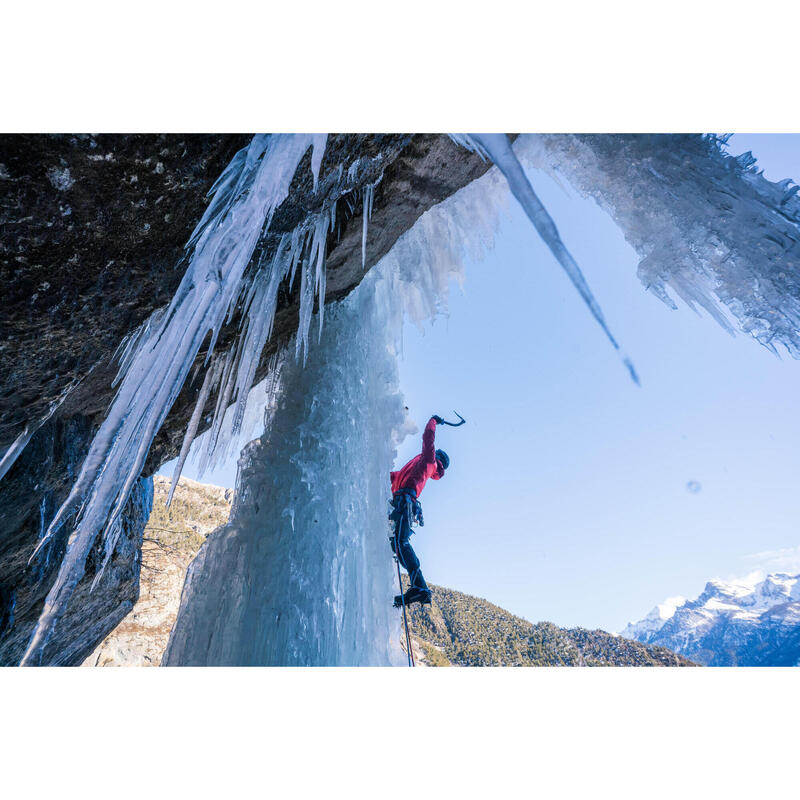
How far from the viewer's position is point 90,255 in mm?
1632

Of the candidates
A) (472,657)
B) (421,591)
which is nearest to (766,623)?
(472,657)

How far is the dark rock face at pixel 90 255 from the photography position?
Result: 140 cm

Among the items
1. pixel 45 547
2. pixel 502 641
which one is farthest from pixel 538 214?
pixel 502 641

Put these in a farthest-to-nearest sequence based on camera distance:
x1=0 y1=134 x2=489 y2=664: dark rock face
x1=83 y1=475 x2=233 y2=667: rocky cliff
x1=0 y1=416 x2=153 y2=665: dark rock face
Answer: x1=83 y1=475 x2=233 y2=667: rocky cliff < x1=0 y1=416 x2=153 y2=665: dark rock face < x1=0 y1=134 x2=489 y2=664: dark rock face

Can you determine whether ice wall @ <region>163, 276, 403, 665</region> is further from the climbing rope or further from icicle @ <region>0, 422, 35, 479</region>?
icicle @ <region>0, 422, 35, 479</region>

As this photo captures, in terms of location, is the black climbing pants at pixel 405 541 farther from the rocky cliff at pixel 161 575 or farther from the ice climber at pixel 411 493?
the rocky cliff at pixel 161 575

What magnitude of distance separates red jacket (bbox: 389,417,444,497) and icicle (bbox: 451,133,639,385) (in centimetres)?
205

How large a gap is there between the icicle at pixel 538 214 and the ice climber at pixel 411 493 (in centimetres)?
202

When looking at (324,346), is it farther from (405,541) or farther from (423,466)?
(405,541)

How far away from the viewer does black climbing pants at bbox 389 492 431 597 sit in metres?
3.36

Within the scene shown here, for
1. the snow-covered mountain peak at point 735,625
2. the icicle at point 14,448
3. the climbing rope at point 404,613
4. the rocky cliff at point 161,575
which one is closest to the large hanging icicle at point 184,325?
the icicle at point 14,448

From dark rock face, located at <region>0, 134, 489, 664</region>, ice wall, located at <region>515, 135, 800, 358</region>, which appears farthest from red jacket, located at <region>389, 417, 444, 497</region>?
ice wall, located at <region>515, 135, 800, 358</region>

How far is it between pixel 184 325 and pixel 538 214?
1.69m

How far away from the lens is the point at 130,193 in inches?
60.6
